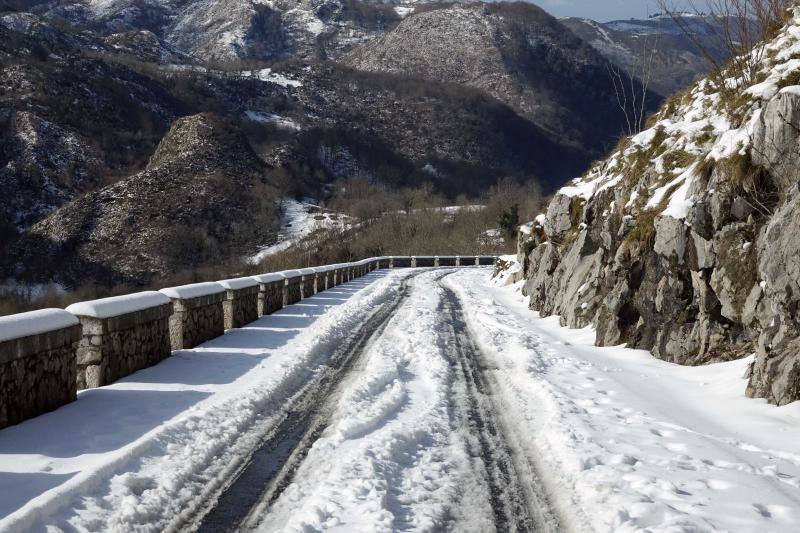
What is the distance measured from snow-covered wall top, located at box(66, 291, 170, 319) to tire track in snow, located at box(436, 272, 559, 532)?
187 inches

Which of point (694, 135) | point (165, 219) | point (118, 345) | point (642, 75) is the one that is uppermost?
point (642, 75)

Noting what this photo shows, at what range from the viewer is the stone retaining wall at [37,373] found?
6520 mm

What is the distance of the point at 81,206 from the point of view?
95.3m

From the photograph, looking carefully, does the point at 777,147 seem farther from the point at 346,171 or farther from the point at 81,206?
the point at 346,171

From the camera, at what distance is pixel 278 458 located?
610cm

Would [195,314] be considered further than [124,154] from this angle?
No

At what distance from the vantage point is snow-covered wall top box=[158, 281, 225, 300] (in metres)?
11.6

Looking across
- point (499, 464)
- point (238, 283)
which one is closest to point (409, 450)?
point (499, 464)

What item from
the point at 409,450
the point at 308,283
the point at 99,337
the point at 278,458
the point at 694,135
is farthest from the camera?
the point at 308,283

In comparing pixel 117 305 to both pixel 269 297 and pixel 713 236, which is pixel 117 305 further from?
pixel 269 297

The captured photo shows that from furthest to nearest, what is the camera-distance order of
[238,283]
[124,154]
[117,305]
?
[124,154]
[238,283]
[117,305]

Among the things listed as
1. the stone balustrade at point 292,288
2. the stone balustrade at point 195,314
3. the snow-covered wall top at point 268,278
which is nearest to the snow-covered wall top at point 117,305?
the stone balustrade at point 195,314

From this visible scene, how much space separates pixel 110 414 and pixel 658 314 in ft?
27.9

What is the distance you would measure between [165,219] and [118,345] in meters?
90.7
